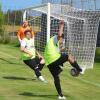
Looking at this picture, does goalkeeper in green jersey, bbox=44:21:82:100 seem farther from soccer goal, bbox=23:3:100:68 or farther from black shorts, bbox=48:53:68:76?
soccer goal, bbox=23:3:100:68

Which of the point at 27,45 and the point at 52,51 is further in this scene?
the point at 27,45

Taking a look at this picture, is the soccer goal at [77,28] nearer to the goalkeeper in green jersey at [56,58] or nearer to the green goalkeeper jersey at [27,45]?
the green goalkeeper jersey at [27,45]

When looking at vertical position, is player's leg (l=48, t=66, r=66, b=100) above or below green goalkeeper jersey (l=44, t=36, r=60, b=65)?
below

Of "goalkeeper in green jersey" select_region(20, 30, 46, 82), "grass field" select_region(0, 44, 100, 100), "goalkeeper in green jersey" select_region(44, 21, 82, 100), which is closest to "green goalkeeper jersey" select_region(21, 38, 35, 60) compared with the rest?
"goalkeeper in green jersey" select_region(20, 30, 46, 82)

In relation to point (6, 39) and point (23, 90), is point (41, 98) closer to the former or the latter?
point (23, 90)

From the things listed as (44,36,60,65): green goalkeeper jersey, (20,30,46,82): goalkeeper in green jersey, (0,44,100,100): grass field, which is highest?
(44,36,60,65): green goalkeeper jersey

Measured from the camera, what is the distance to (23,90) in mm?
12531

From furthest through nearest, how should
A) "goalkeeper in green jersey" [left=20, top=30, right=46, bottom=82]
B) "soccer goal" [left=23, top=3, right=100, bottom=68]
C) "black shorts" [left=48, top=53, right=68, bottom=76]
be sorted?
"soccer goal" [left=23, top=3, right=100, bottom=68] < "goalkeeper in green jersey" [left=20, top=30, right=46, bottom=82] < "black shorts" [left=48, top=53, right=68, bottom=76]

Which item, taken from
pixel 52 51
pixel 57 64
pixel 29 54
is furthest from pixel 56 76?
pixel 29 54

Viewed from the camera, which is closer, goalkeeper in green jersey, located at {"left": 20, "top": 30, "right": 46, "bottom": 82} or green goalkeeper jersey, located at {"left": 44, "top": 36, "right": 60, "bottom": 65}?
green goalkeeper jersey, located at {"left": 44, "top": 36, "right": 60, "bottom": 65}

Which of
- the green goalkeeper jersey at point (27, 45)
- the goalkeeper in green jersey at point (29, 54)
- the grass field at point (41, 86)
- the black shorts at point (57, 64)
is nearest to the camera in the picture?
the black shorts at point (57, 64)

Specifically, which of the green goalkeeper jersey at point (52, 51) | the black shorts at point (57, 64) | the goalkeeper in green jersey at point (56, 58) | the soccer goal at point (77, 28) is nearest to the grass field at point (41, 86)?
the goalkeeper in green jersey at point (56, 58)

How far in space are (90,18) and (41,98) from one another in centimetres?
1051

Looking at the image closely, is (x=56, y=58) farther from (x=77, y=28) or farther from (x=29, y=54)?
(x=77, y=28)
